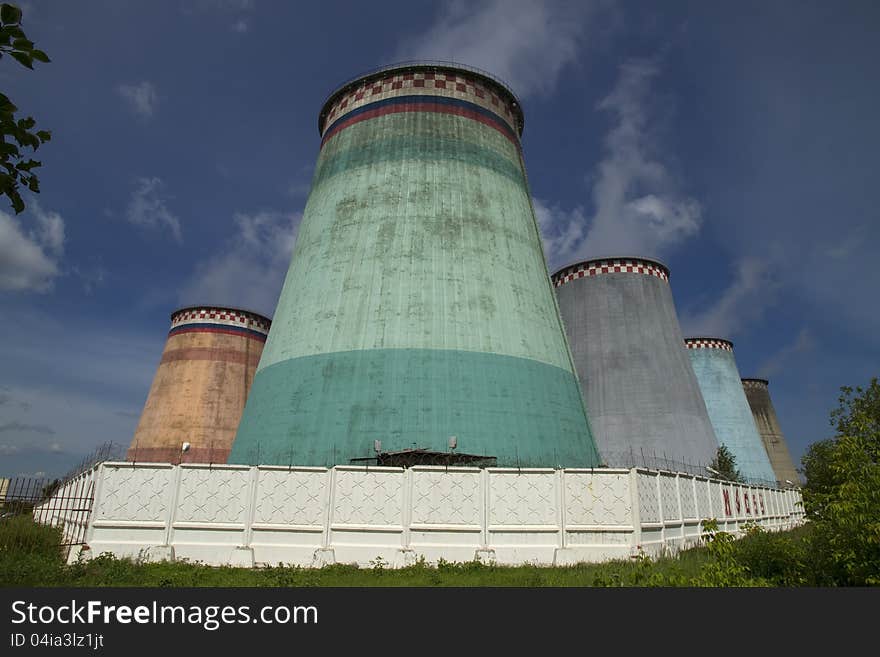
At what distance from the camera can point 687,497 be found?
1387 centimetres

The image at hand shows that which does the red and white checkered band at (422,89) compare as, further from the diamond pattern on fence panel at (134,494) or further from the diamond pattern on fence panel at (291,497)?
the diamond pattern on fence panel at (134,494)

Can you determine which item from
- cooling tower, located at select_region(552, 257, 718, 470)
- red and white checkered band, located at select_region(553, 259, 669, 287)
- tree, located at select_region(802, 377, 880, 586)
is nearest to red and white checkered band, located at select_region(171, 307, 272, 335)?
cooling tower, located at select_region(552, 257, 718, 470)

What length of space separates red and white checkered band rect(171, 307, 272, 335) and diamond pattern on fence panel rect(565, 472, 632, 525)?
91.8 ft

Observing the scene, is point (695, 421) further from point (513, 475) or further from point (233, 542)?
point (233, 542)

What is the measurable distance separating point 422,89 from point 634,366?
15.6m

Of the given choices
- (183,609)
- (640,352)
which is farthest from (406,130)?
(183,609)

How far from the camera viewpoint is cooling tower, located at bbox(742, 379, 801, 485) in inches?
1858

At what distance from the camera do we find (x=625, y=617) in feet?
13.3

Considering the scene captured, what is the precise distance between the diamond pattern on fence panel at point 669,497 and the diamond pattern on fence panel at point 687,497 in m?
0.41

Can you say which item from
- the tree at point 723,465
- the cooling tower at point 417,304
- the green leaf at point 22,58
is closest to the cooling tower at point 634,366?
the tree at point 723,465

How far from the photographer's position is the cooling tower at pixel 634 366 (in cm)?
2559

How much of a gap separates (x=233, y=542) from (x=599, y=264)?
2412cm

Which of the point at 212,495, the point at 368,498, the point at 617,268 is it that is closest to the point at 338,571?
the point at 368,498

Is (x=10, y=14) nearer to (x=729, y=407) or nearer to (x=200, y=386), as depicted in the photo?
(x=200, y=386)
